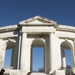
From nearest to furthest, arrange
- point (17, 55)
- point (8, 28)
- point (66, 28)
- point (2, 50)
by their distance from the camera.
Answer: point (17, 55), point (66, 28), point (8, 28), point (2, 50)

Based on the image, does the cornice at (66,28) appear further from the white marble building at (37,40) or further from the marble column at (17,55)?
the marble column at (17,55)

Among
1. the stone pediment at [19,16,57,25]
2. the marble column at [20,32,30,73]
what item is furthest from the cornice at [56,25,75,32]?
the marble column at [20,32,30,73]

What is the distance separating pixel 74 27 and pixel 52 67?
13.1 m

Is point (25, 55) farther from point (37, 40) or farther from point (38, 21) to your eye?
point (38, 21)

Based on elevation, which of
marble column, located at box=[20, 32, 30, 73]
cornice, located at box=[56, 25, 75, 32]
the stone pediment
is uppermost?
the stone pediment

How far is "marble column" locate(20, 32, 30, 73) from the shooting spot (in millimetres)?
39312

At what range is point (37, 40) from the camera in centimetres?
4422

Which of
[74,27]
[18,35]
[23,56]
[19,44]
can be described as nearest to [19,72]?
[23,56]

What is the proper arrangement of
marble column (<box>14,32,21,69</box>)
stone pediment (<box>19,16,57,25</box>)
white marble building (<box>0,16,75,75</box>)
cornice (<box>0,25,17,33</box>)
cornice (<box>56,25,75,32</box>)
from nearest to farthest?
white marble building (<box>0,16,75,75</box>), marble column (<box>14,32,21,69</box>), stone pediment (<box>19,16,57,25</box>), cornice (<box>56,25,75,32</box>), cornice (<box>0,25,17,33</box>)

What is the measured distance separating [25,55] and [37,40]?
567 cm

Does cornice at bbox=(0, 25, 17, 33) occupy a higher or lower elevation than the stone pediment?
lower

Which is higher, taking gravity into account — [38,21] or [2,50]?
[38,21]

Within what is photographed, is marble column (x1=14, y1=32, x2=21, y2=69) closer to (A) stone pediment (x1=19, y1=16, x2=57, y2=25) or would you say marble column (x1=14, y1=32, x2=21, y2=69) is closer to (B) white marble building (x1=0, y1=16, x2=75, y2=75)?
(B) white marble building (x1=0, y1=16, x2=75, y2=75)

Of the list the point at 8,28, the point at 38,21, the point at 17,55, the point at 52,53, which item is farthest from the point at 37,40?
the point at 8,28
